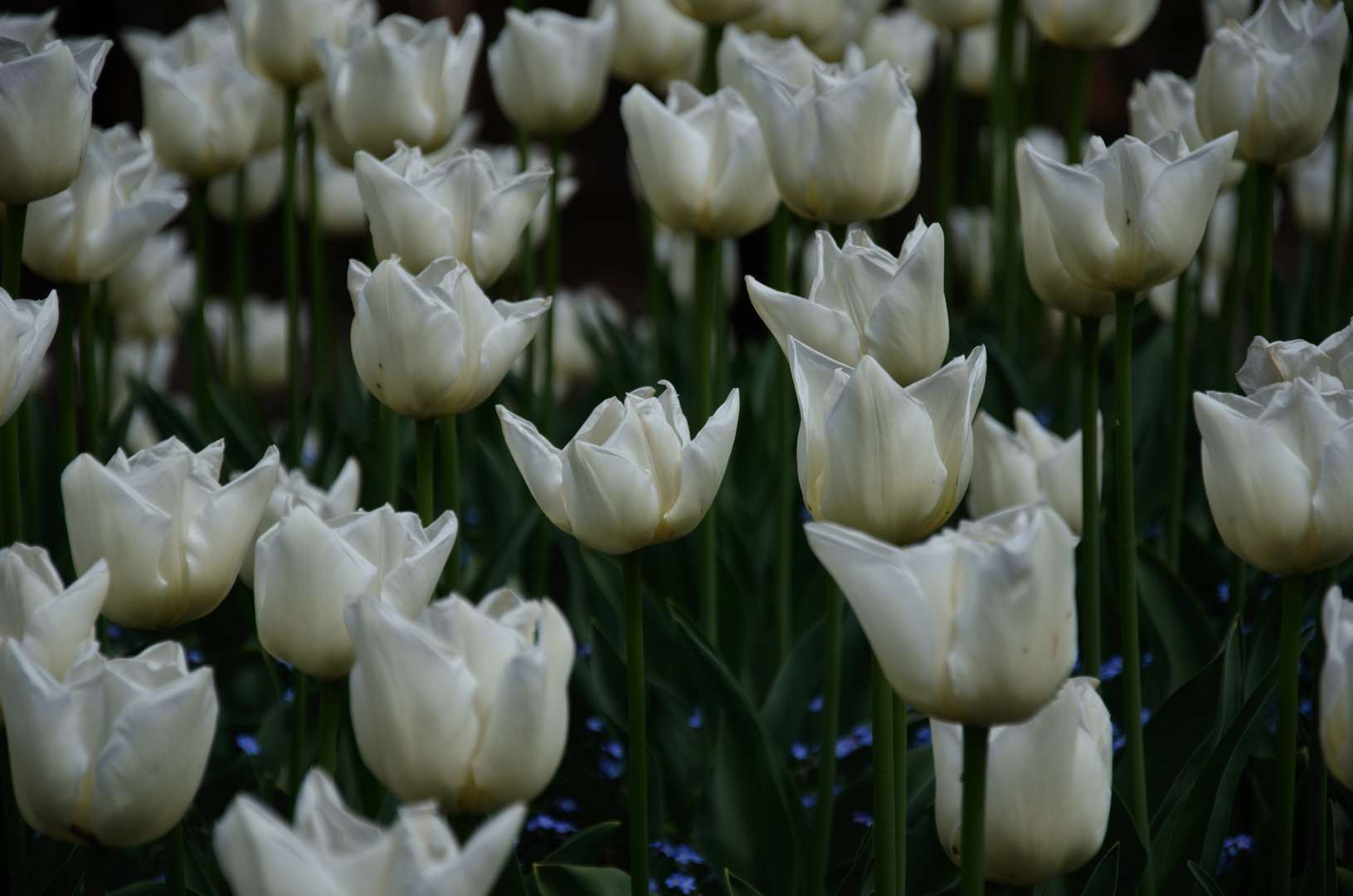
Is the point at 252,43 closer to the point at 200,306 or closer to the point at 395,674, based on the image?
the point at 200,306

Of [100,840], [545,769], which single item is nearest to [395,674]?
[545,769]

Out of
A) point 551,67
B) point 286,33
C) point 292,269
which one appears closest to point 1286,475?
Answer: point 551,67

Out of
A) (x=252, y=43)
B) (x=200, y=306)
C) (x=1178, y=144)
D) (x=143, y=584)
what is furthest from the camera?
(x=200, y=306)

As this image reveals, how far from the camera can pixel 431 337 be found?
3.87 feet

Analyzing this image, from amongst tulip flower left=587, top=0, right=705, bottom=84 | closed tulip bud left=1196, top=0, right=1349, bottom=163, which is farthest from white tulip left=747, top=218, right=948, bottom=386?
tulip flower left=587, top=0, right=705, bottom=84

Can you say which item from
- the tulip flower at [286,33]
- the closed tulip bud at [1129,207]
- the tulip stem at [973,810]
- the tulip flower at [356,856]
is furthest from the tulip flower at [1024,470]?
the tulip flower at [286,33]

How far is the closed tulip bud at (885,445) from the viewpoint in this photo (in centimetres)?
93

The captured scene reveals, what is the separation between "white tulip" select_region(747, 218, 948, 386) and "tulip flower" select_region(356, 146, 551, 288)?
39 cm

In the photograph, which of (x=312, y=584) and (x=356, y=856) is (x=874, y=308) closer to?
(x=312, y=584)

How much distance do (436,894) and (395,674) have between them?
0.18m

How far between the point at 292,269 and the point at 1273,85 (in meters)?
1.56

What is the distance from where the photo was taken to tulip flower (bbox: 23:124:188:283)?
61.2 inches

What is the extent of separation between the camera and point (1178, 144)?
1262 millimetres

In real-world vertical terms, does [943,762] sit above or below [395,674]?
below
